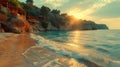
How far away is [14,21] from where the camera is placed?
5134 cm

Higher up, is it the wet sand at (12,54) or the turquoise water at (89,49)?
the wet sand at (12,54)

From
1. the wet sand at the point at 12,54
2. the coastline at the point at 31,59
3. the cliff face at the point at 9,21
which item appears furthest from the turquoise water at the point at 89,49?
the cliff face at the point at 9,21

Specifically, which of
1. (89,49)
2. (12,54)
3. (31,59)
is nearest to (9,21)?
(89,49)

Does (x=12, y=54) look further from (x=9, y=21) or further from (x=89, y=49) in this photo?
(x=9, y=21)

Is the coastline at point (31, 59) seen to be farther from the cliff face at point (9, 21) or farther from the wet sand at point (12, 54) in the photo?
the cliff face at point (9, 21)

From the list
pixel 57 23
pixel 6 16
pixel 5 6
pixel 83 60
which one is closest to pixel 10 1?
pixel 5 6

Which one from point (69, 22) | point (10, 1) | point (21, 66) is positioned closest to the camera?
point (21, 66)

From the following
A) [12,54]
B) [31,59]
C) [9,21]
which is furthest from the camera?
[9,21]

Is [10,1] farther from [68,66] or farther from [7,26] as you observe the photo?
[68,66]

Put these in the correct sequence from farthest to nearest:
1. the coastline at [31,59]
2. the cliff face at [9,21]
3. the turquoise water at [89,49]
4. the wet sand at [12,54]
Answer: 1. the cliff face at [9,21]
2. the turquoise water at [89,49]
3. the coastline at [31,59]
4. the wet sand at [12,54]

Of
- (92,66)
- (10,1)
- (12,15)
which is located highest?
(10,1)

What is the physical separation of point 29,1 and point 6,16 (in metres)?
83.2

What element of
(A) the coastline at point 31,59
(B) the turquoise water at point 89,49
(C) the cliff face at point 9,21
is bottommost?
(B) the turquoise water at point 89,49

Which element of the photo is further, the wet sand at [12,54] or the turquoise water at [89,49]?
the turquoise water at [89,49]
